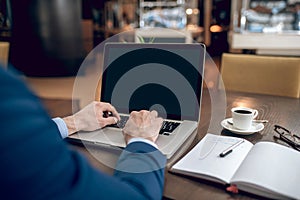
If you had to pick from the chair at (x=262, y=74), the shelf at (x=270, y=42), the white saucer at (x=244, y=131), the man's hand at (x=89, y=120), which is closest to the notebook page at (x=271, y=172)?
the white saucer at (x=244, y=131)

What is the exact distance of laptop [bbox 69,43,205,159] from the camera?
0.97m

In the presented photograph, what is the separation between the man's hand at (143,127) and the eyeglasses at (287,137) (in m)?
0.40

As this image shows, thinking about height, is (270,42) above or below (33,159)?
below

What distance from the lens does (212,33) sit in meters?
7.92

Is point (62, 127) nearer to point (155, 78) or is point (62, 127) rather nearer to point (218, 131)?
point (155, 78)

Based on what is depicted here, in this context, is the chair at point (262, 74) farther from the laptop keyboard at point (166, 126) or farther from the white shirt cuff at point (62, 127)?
the white shirt cuff at point (62, 127)

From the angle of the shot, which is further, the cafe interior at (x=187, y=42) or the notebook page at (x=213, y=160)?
the cafe interior at (x=187, y=42)

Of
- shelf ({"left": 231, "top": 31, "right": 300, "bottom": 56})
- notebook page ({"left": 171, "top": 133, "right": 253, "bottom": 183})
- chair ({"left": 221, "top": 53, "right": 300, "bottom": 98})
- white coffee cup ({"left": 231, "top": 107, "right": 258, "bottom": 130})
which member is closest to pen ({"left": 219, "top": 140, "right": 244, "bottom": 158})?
notebook page ({"left": 171, "top": 133, "right": 253, "bottom": 183})

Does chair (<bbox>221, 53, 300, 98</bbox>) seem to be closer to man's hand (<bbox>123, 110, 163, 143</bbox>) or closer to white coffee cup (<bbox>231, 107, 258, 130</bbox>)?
white coffee cup (<bbox>231, 107, 258, 130</bbox>)

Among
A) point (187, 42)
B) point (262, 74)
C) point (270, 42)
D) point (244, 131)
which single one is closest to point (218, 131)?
point (244, 131)

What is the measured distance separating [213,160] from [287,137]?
1.06ft

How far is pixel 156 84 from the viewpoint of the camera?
3.48 ft

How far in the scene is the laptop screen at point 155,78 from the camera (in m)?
1.01

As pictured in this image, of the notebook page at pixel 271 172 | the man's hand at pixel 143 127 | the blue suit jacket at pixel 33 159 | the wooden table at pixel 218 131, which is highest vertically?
the blue suit jacket at pixel 33 159
